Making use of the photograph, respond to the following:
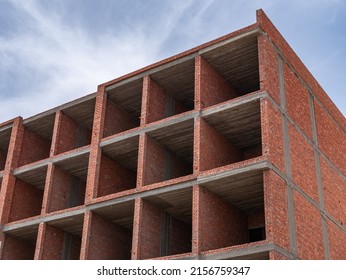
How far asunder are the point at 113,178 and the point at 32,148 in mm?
6423

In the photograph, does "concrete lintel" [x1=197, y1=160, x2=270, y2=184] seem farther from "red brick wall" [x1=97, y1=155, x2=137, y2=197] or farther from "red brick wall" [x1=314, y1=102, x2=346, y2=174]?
"red brick wall" [x1=314, y1=102, x2=346, y2=174]

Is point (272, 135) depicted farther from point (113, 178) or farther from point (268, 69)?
point (113, 178)

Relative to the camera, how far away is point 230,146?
Result: 23.2m

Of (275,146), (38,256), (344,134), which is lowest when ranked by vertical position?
(38,256)

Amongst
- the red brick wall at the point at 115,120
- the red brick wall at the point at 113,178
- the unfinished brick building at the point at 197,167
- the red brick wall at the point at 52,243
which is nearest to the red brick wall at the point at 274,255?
the unfinished brick building at the point at 197,167

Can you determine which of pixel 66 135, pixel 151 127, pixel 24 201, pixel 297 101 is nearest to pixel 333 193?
pixel 297 101

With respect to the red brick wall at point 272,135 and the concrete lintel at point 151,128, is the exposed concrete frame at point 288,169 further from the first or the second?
the concrete lintel at point 151,128

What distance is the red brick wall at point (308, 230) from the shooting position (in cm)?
1960

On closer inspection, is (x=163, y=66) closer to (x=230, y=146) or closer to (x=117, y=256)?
(x=230, y=146)

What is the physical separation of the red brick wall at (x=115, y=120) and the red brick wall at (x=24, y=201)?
6.19 metres

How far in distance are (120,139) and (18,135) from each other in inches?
293

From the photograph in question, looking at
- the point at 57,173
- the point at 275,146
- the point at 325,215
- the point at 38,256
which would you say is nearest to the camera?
the point at 275,146

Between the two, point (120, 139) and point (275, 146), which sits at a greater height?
point (120, 139)
